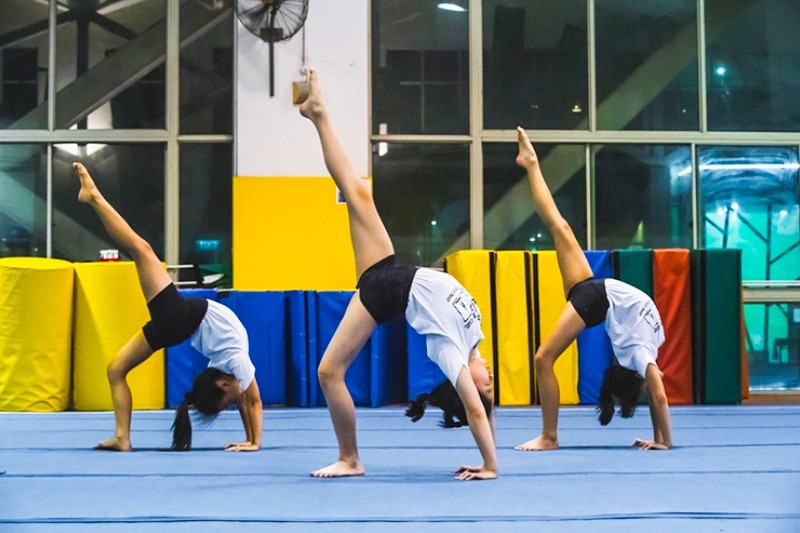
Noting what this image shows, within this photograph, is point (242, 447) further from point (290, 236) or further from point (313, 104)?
point (290, 236)

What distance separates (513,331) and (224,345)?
12.8 feet

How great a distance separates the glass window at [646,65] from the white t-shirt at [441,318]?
21.3ft

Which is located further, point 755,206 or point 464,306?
point 755,206

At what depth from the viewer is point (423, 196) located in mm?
10672

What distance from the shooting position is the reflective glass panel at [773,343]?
1061 centimetres

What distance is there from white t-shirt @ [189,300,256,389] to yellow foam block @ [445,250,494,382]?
352 centimetres

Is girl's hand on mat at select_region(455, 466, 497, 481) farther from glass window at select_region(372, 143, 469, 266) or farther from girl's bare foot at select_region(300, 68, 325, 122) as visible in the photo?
glass window at select_region(372, 143, 469, 266)

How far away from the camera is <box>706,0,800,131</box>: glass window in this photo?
36.2 ft

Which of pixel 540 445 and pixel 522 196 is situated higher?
pixel 522 196

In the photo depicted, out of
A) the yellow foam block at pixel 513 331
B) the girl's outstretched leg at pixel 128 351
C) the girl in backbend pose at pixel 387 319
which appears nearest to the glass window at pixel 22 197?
the yellow foam block at pixel 513 331

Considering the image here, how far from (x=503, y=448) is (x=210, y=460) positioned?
5.67ft

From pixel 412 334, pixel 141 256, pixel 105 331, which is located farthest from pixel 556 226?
pixel 105 331

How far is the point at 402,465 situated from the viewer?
5398mm

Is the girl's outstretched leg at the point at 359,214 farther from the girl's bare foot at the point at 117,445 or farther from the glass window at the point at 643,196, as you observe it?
the glass window at the point at 643,196
